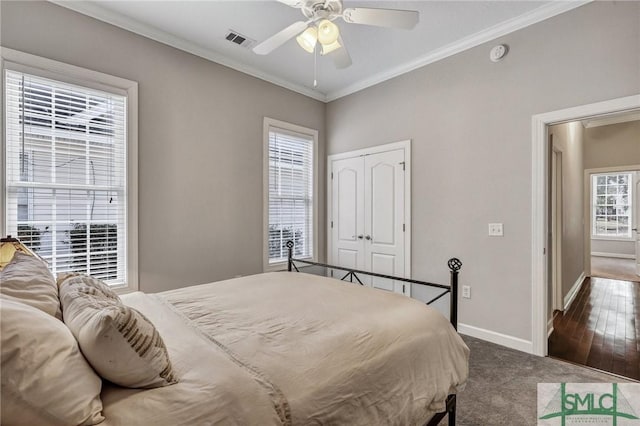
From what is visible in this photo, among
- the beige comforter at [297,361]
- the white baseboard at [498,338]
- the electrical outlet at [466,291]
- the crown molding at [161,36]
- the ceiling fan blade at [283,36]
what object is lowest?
the white baseboard at [498,338]

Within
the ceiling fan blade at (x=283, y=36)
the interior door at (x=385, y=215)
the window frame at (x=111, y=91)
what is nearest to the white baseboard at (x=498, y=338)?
the interior door at (x=385, y=215)

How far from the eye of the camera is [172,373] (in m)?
0.99

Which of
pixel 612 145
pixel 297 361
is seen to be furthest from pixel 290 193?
pixel 612 145

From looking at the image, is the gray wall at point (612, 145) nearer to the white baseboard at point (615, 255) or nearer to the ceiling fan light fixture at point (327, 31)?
the white baseboard at point (615, 255)

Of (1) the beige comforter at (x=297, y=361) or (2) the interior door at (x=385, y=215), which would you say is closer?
(1) the beige comforter at (x=297, y=361)

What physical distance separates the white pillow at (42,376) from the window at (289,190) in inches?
119

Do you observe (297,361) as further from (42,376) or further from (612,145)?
(612,145)

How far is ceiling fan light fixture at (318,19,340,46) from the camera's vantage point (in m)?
1.93

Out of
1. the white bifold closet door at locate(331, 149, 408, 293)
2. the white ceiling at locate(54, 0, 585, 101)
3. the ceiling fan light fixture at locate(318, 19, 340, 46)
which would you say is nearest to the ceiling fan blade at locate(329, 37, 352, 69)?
the ceiling fan light fixture at locate(318, 19, 340, 46)

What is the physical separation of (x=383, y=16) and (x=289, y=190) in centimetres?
261

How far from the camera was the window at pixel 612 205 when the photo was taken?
7.85m

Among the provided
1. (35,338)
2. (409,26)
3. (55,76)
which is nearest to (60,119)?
(55,76)

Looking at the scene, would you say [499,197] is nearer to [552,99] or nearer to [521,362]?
[552,99]

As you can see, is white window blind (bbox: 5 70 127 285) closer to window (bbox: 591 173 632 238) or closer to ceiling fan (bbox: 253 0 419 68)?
ceiling fan (bbox: 253 0 419 68)
